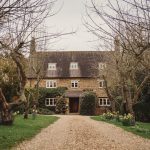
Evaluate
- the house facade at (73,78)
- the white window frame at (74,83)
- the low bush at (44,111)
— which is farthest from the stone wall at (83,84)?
the low bush at (44,111)

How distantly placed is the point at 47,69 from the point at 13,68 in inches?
1124

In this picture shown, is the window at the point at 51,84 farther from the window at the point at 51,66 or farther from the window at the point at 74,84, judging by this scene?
the window at the point at 74,84

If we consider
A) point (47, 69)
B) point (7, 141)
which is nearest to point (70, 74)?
point (47, 69)

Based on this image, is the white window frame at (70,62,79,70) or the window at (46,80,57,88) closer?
the window at (46,80,57,88)

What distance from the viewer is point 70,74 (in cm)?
6981

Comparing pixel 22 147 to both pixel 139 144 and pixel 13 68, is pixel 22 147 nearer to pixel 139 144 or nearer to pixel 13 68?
pixel 139 144

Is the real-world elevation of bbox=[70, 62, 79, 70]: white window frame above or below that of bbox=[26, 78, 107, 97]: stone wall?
above

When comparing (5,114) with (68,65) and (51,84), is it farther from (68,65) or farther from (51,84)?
(68,65)

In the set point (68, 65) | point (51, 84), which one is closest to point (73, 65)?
point (68, 65)

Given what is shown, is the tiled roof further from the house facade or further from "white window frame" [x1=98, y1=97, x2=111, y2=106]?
"white window frame" [x1=98, y1=97, x2=111, y2=106]

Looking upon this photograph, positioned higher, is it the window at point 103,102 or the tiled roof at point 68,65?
the tiled roof at point 68,65

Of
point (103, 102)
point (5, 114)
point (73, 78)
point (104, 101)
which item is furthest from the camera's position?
point (73, 78)

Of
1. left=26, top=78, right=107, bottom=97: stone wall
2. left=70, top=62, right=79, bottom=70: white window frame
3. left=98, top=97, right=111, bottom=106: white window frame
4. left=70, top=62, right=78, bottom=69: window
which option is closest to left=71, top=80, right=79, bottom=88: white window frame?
left=26, top=78, right=107, bottom=97: stone wall

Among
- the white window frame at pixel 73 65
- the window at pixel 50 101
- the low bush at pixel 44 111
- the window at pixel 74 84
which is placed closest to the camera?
the low bush at pixel 44 111
